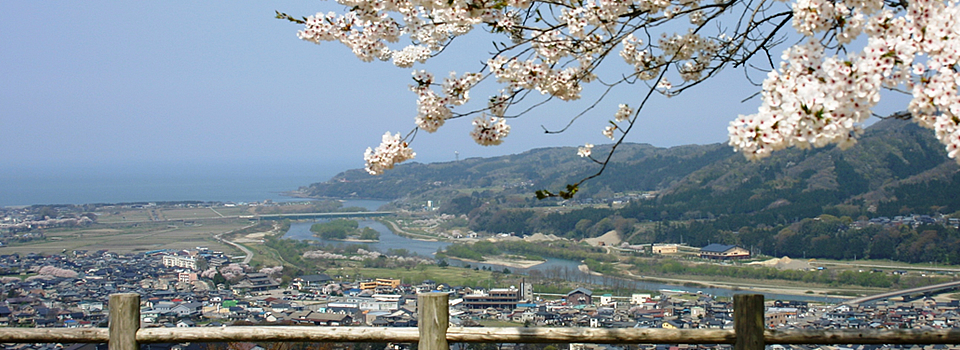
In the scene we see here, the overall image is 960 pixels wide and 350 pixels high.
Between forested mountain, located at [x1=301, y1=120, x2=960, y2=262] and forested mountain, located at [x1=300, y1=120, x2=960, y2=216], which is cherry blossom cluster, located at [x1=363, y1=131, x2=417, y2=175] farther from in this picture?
forested mountain, located at [x1=301, y1=120, x2=960, y2=262]

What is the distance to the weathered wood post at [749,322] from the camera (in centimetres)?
239

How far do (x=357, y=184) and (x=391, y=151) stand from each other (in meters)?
34.2

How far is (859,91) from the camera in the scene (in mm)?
1204

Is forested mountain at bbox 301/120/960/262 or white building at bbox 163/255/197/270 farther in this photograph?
forested mountain at bbox 301/120/960/262

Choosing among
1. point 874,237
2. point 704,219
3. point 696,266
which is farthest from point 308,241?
point 874,237

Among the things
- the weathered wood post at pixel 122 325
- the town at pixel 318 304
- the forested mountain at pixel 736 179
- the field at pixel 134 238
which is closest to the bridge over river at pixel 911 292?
the town at pixel 318 304

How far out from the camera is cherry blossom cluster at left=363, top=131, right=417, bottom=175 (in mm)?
2557

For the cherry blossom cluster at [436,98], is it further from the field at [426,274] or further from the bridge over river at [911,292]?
the field at [426,274]

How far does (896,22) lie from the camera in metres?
1.34

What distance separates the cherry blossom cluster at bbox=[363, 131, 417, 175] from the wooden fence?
0.54 meters

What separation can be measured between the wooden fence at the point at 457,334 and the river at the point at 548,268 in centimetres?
423

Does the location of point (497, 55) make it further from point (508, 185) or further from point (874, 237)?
point (508, 185)

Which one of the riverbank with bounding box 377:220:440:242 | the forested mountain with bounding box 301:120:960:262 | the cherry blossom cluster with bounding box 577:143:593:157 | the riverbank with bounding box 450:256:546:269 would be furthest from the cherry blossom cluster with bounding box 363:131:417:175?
the riverbank with bounding box 377:220:440:242

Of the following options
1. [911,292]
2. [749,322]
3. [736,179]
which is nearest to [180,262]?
[911,292]
